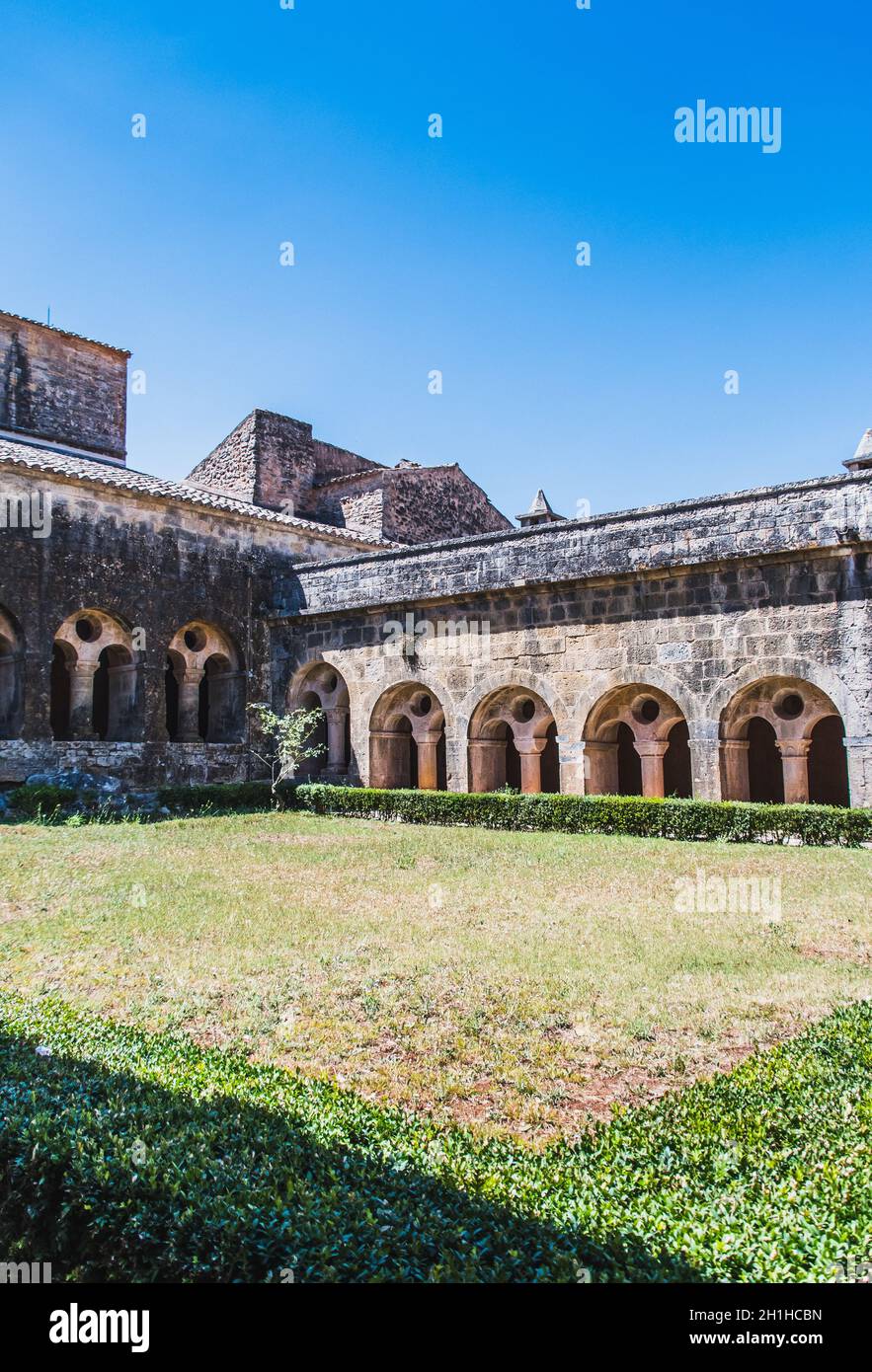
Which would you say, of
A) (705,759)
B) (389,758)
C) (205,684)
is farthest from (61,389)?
(705,759)

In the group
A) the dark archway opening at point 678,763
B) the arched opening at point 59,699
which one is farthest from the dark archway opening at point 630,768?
the arched opening at point 59,699

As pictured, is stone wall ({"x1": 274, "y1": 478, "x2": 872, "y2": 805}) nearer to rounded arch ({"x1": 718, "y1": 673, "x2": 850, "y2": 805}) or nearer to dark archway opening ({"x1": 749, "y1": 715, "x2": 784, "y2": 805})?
rounded arch ({"x1": 718, "y1": 673, "x2": 850, "y2": 805})

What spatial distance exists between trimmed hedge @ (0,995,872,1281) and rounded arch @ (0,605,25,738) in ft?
40.2

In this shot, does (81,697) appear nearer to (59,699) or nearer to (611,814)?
(59,699)

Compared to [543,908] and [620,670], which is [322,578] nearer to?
[620,670]

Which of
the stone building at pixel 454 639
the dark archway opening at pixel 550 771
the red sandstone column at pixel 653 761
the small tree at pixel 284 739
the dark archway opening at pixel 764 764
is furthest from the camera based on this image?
the dark archway opening at pixel 550 771

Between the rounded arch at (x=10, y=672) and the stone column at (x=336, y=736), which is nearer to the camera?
the rounded arch at (x=10, y=672)

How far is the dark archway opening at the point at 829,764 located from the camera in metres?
15.2

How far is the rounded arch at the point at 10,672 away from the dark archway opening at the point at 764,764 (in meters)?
12.2

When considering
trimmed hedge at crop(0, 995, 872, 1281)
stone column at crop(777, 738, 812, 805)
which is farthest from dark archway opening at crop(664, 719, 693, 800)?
trimmed hedge at crop(0, 995, 872, 1281)

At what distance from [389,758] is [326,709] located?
5.80 feet

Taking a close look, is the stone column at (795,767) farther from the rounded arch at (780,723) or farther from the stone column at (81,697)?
the stone column at (81,697)
